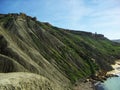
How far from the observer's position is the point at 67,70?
401 feet


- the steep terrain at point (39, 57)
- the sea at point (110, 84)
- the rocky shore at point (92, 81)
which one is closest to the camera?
the steep terrain at point (39, 57)

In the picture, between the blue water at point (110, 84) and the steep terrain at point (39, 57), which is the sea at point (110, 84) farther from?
the steep terrain at point (39, 57)

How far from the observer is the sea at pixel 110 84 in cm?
11047

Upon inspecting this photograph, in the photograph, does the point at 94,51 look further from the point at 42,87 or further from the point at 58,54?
the point at 42,87

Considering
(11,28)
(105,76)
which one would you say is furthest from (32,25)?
(105,76)

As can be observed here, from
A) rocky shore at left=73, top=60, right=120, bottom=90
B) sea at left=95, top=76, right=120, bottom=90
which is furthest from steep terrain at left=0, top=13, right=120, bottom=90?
sea at left=95, top=76, right=120, bottom=90

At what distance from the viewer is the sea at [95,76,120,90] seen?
4349 inches

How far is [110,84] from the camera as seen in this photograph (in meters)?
119

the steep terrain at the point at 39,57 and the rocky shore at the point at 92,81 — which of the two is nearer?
the steep terrain at the point at 39,57

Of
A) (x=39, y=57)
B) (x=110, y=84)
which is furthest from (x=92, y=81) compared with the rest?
(x=39, y=57)

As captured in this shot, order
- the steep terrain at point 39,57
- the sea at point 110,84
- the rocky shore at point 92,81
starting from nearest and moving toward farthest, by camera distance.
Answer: the steep terrain at point 39,57, the rocky shore at point 92,81, the sea at point 110,84

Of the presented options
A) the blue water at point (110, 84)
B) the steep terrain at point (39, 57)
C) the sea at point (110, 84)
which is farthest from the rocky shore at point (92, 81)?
the steep terrain at point (39, 57)

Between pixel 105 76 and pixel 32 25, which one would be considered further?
pixel 32 25

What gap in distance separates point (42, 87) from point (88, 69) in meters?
95.2
